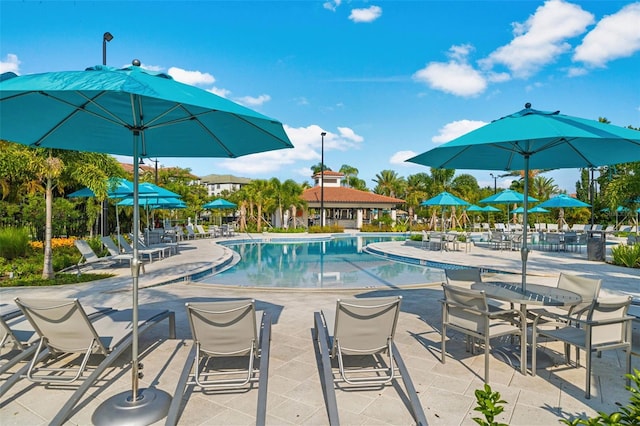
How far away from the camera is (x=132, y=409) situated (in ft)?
10.0

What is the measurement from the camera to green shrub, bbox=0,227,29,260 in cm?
1096

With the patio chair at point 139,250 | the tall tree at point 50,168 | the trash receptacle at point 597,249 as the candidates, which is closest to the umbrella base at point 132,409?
the tall tree at point 50,168

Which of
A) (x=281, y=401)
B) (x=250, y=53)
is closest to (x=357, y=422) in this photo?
(x=281, y=401)

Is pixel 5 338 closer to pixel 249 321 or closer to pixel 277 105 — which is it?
pixel 249 321

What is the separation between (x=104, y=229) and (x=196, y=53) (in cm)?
705

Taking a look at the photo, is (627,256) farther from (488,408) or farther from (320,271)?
(488,408)

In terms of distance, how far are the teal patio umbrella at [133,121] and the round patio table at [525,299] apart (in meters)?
3.13

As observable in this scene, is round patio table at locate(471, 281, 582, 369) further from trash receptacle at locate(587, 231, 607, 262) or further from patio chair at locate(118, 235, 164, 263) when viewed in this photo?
trash receptacle at locate(587, 231, 607, 262)

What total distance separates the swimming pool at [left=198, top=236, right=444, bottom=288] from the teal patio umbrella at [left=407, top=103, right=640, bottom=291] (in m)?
4.04

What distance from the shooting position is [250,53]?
14734 mm

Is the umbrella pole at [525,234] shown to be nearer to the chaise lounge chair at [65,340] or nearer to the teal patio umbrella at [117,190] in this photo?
the chaise lounge chair at [65,340]

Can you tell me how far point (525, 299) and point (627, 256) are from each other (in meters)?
10.7

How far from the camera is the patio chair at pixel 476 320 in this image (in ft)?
12.4

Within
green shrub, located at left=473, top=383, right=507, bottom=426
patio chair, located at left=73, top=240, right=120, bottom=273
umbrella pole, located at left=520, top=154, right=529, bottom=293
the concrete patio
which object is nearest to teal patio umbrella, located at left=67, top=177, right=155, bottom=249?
patio chair, located at left=73, top=240, right=120, bottom=273
